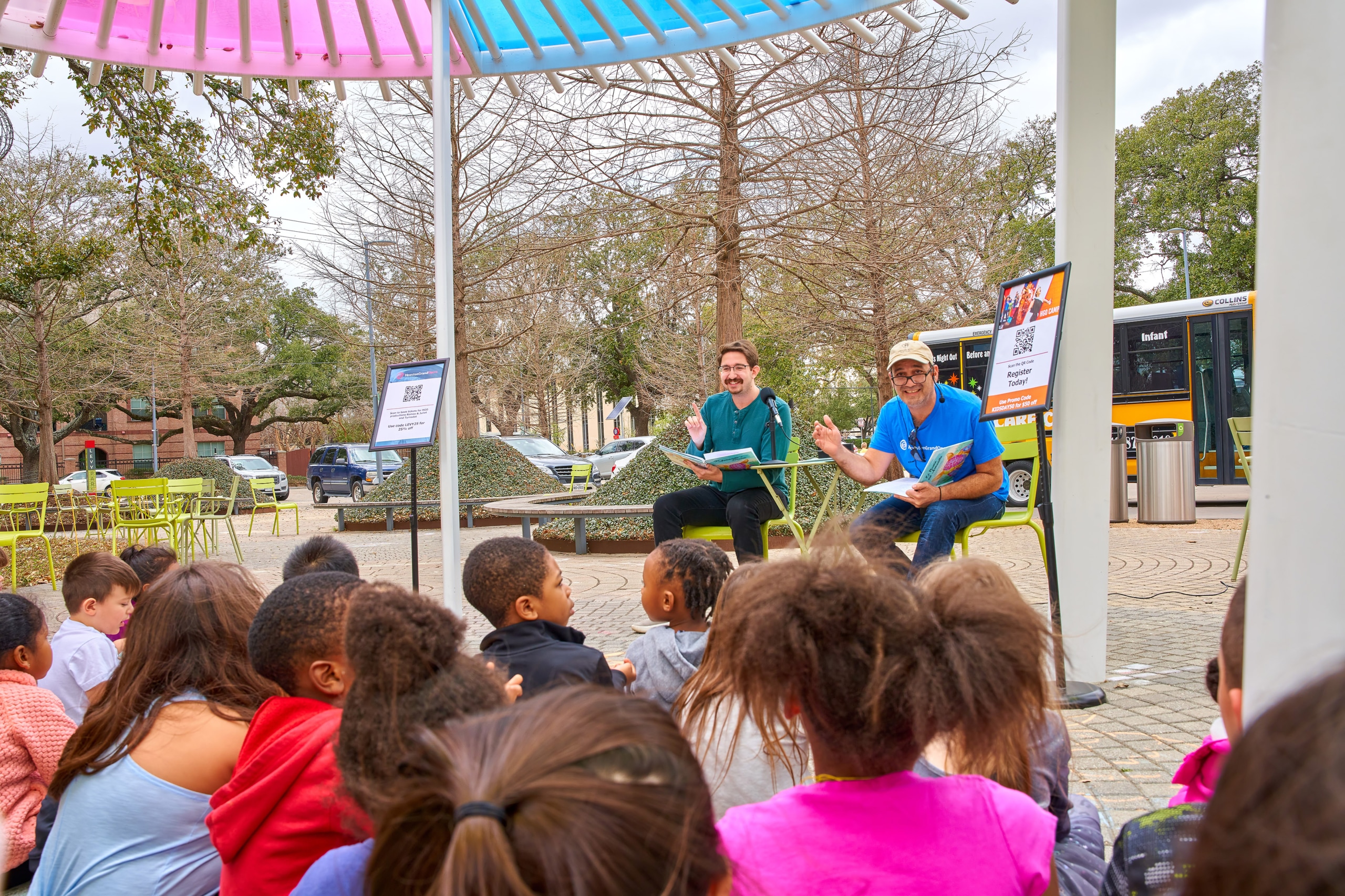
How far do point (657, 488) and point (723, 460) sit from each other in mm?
6678

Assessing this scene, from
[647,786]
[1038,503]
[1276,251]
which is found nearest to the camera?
[647,786]

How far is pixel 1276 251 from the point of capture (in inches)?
52.2

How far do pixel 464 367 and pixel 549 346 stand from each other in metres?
17.6

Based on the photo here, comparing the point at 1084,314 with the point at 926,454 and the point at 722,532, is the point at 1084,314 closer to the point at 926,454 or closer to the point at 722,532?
the point at 926,454

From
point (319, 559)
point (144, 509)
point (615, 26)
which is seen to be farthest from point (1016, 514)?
point (144, 509)

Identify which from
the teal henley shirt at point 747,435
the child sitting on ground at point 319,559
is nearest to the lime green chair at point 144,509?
the teal henley shirt at point 747,435

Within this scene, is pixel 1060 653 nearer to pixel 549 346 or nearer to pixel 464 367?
pixel 464 367

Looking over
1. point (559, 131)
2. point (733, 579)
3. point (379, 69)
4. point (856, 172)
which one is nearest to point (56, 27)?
point (379, 69)

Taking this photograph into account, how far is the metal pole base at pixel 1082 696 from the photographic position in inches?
156

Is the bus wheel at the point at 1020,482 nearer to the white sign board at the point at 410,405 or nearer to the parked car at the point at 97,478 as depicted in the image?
the white sign board at the point at 410,405

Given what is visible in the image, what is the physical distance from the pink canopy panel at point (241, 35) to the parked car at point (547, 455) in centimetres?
1747

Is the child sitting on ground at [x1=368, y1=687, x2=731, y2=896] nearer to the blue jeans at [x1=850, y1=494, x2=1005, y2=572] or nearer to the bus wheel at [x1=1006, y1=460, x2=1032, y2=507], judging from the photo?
the blue jeans at [x1=850, y1=494, x2=1005, y2=572]

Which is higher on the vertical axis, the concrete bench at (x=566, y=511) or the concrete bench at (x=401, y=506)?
the concrete bench at (x=566, y=511)

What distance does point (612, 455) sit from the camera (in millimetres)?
29047
